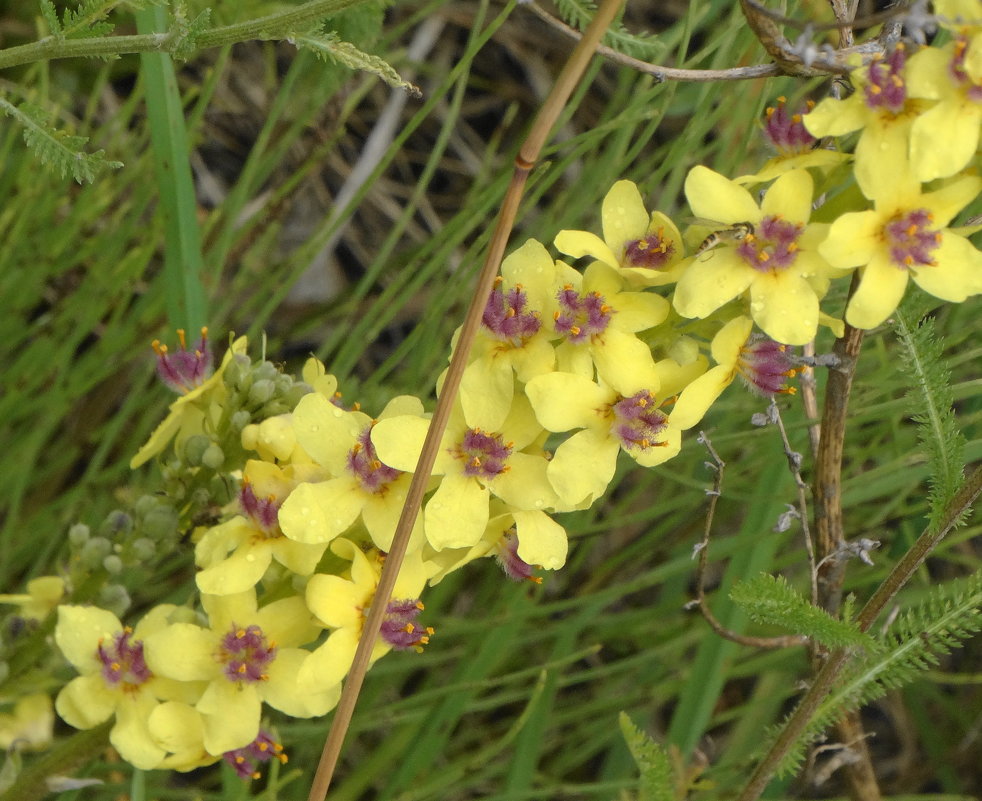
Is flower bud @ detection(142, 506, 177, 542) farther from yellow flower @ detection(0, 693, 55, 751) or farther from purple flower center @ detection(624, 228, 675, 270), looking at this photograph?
purple flower center @ detection(624, 228, 675, 270)

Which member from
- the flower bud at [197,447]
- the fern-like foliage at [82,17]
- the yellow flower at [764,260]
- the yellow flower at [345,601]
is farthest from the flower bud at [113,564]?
the yellow flower at [764,260]

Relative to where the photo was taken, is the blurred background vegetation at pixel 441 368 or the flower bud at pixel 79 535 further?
the blurred background vegetation at pixel 441 368

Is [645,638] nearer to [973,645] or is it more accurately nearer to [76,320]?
[973,645]

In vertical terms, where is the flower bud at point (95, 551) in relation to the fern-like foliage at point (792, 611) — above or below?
below

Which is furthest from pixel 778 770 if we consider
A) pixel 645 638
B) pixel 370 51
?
pixel 370 51

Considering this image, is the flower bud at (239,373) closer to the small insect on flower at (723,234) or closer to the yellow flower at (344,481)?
the yellow flower at (344,481)

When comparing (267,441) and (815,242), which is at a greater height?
(815,242)
